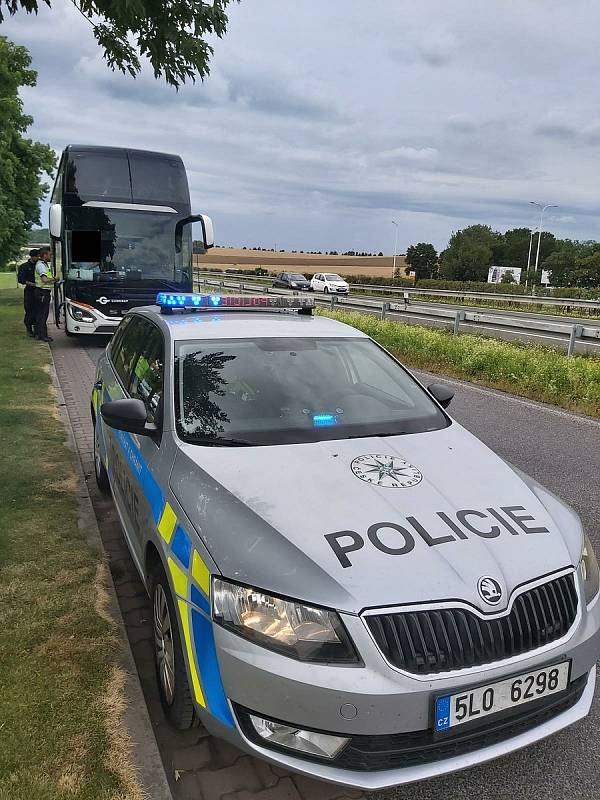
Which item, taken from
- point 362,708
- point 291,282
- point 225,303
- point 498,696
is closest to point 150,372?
point 225,303

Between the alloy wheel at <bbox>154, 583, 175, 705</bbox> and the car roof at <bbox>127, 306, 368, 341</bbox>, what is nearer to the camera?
the alloy wheel at <bbox>154, 583, 175, 705</bbox>

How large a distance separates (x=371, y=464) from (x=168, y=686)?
4.17 ft

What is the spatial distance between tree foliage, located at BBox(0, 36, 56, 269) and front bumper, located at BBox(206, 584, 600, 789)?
2370 cm

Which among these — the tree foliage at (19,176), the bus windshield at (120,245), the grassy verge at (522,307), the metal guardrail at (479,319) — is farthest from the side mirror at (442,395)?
the grassy verge at (522,307)

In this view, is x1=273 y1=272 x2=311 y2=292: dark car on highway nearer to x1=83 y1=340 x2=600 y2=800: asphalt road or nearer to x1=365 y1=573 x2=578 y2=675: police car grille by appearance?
x1=83 y1=340 x2=600 y2=800: asphalt road

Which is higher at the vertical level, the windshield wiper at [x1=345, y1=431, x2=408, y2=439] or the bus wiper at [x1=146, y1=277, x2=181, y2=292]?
the bus wiper at [x1=146, y1=277, x2=181, y2=292]

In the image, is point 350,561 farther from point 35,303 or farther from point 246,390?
point 35,303

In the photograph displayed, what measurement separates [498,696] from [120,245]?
11875 millimetres

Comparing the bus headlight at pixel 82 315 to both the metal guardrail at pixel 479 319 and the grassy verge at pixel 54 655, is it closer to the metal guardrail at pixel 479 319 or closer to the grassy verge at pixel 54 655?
the grassy verge at pixel 54 655

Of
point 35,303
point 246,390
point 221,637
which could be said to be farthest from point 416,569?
point 35,303

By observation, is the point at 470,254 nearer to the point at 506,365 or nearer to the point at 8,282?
the point at 8,282

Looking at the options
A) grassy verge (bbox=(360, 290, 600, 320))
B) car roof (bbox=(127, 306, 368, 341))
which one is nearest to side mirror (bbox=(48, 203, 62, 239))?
car roof (bbox=(127, 306, 368, 341))

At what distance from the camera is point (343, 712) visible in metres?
2.01

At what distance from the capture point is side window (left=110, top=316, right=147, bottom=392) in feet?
13.9
